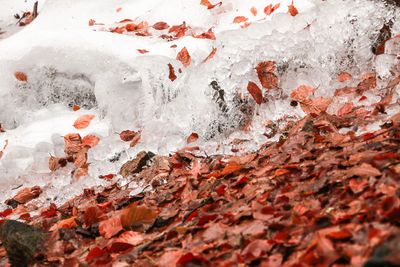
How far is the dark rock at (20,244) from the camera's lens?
61.3 inches

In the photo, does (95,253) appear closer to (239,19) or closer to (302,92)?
(302,92)

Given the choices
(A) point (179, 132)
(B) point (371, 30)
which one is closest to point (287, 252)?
(A) point (179, 132)

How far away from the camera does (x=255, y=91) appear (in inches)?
111

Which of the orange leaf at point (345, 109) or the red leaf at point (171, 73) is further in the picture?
the red leaf at point (171, 73)

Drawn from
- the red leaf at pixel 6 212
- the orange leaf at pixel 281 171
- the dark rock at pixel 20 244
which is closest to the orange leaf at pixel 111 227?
the dark rock at pixel 20 244

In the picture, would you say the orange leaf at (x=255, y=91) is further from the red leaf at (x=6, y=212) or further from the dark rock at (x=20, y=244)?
the red leaf at (x=6, y=212)

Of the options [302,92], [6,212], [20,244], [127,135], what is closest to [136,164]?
[127,135]

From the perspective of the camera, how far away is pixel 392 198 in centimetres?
97

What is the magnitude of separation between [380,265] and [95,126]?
120 inches

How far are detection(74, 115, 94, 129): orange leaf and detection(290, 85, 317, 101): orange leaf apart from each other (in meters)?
1.96

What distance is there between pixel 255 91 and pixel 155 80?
0.91 meters

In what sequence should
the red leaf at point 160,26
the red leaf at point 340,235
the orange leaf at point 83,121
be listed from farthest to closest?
the red leaf at point 160,26 → the orange leaf at point 83,121 → the red leaf at point 340,235

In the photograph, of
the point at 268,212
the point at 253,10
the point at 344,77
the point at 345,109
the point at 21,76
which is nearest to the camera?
the point at 268,212

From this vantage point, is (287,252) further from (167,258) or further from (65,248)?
(65,248)
